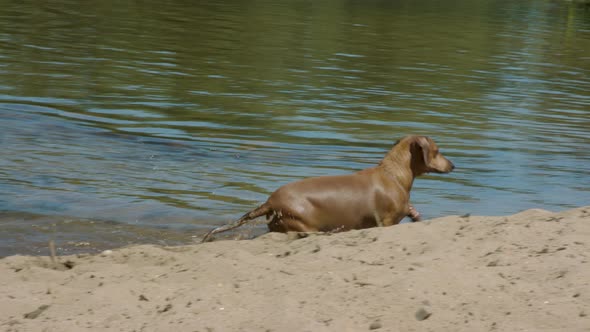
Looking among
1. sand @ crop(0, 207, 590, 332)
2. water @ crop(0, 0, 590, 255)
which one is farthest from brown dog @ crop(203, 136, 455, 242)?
water @ crop(0, 0, 590, 255)

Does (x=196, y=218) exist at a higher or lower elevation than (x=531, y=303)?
lower

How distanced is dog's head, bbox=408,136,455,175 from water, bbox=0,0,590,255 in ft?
3.49

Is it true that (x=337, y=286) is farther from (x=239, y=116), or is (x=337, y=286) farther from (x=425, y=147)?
(x=239, y=116)

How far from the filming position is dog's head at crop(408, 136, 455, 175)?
8.95 meters

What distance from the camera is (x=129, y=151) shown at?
12359 mm

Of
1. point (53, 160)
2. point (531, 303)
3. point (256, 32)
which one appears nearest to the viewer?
point (531, 303)

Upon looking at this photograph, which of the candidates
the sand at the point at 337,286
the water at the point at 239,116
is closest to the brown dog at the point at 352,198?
the sand at the point at 337,286

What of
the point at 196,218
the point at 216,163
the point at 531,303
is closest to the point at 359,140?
the point at 216,163

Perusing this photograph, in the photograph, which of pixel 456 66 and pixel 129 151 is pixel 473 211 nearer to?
pixel 129 151

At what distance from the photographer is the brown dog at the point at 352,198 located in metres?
7.82

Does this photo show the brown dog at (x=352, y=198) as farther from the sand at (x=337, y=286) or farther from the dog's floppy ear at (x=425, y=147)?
the sand at (x=337, y=286)

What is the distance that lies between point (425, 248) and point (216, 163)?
5.80 meters

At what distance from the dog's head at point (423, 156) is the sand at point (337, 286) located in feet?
6.68

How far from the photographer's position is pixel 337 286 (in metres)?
5.63
